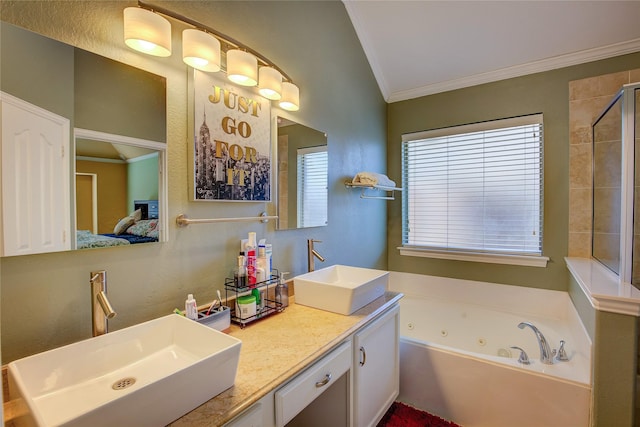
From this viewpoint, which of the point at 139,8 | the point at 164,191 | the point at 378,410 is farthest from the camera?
the point at 378,410

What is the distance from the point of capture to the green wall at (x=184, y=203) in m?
0.92

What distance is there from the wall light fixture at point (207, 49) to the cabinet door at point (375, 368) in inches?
51.7

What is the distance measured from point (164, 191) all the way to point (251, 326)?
26.8 inches

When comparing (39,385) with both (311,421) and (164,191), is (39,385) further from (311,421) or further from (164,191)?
(311,421)

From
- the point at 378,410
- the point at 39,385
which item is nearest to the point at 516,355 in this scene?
the point at 378,410

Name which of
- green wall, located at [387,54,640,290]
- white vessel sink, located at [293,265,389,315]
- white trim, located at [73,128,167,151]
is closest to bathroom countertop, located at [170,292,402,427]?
white vessel sink, located at [293,265,389,315]

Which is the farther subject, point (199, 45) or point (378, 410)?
point (378, 410)

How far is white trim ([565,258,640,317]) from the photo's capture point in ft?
4.64

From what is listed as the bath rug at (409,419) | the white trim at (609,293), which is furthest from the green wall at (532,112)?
the bath rug at (409,419)

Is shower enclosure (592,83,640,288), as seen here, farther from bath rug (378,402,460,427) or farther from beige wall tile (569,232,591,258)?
bath rug (378,402,460,427)

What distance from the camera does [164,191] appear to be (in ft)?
4.01

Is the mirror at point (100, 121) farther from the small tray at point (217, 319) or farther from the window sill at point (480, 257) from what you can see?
the window sill at point (480, 257)

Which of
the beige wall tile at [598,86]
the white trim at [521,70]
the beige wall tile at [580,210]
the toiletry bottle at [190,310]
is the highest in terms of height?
the white trim at [521,70]

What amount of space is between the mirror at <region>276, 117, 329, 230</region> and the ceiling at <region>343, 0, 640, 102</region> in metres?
1.18
